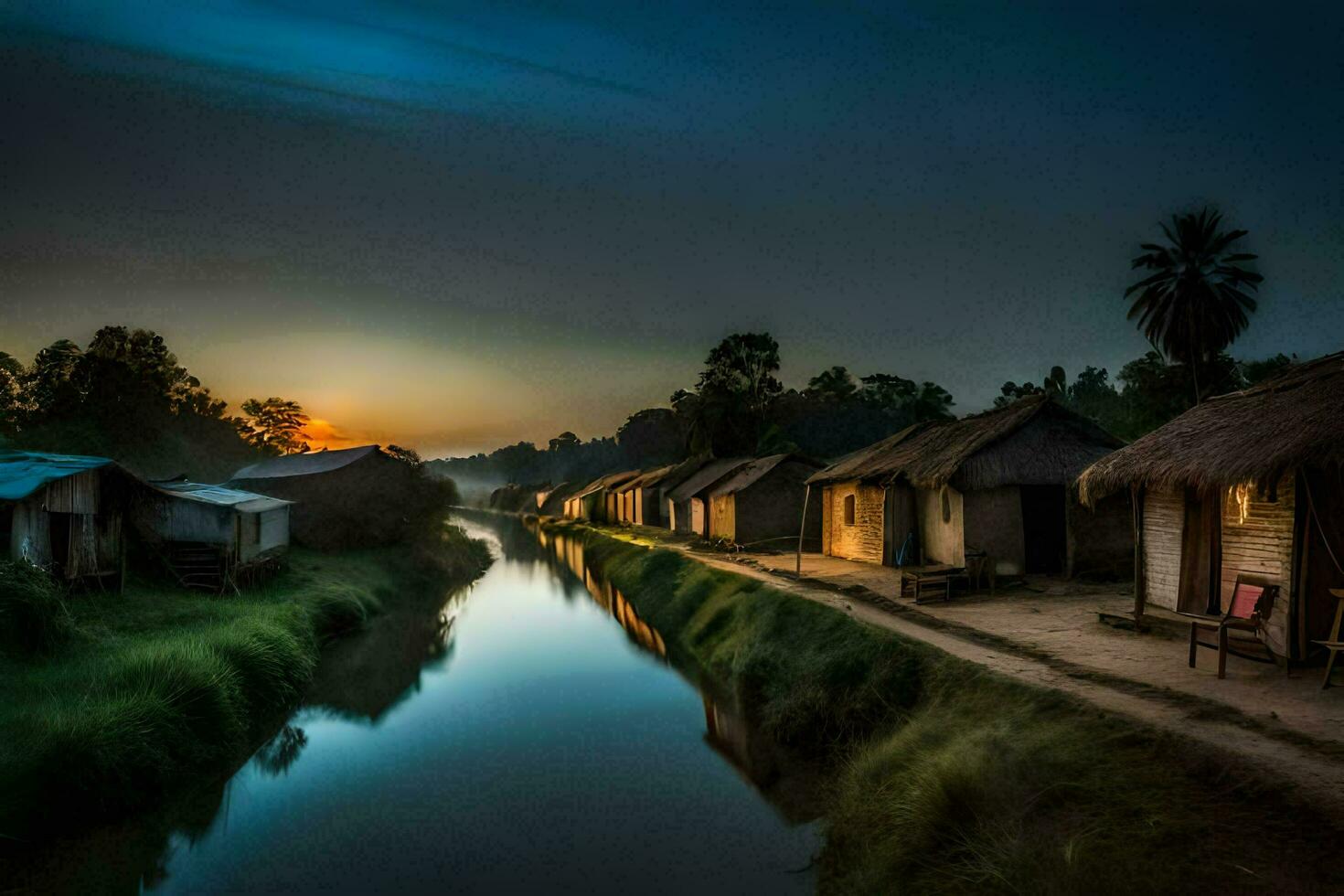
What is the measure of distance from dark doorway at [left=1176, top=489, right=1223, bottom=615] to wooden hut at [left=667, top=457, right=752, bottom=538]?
77.9 ft

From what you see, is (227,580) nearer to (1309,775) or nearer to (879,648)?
(879,648)

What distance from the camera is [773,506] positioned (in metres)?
30.7

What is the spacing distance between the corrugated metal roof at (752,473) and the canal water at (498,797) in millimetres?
13800

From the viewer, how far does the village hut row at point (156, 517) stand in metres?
15.0

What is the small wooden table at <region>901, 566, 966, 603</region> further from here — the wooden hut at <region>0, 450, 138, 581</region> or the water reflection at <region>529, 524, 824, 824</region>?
the wooden hut at <region>0, 450, 138, 581</region>

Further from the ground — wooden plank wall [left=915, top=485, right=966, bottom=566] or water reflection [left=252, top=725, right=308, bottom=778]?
wooden plank wall [left=915, top=485, right=966, bottom=566]

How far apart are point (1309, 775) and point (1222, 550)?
237 inches

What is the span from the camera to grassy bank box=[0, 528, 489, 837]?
8498 mm

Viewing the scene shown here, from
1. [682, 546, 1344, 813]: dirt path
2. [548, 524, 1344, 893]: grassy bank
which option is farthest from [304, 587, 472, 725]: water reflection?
[682, 546, 1344, 813]: dirt path

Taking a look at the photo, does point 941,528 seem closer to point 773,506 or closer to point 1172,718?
point 773,506

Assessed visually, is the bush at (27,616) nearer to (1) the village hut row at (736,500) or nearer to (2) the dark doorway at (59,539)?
(2) the dark doorway at (59,539)

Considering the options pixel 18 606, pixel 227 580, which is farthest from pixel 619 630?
pixel 18 606

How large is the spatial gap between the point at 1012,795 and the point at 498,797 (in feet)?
22.2

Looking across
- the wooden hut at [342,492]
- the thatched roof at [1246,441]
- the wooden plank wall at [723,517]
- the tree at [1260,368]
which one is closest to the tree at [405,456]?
the wooden hut at [342,492]
